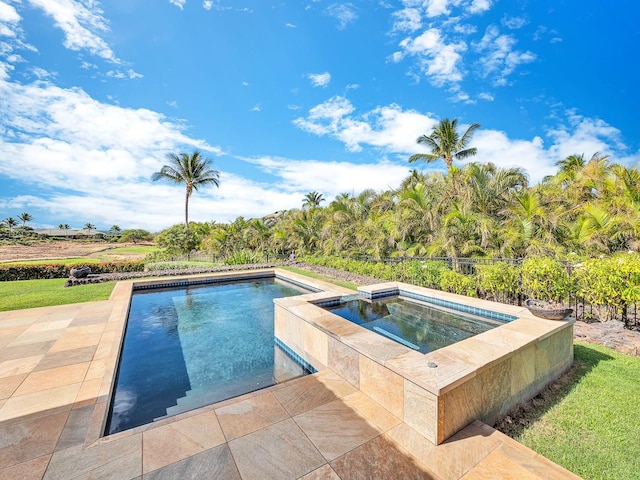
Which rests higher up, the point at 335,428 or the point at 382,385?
the point at 382,385

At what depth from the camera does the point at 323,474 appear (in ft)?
6.59

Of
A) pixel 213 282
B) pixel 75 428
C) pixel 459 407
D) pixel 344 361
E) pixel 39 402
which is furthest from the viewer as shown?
pixel 213 282

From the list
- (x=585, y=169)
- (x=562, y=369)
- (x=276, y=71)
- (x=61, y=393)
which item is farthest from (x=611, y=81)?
(x=61, y=393)

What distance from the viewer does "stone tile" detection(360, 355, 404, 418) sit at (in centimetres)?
264

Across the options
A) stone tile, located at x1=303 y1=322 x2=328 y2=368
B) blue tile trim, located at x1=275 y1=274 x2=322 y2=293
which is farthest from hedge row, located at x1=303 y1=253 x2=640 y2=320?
stone tile, located at x1=303 y1=322 x2=328 y2=368

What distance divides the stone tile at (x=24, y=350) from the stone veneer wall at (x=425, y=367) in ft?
14.0

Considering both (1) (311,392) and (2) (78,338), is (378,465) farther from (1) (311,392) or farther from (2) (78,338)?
(2) (78,338)

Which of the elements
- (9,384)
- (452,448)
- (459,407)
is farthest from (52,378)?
(459,407)

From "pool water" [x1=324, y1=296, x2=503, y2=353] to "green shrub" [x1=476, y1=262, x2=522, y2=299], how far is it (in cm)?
135

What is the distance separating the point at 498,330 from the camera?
368 centimetres

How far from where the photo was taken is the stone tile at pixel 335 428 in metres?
2.28

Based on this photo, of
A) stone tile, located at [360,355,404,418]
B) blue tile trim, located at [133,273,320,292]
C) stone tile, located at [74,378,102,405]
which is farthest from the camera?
blue tile trim, located at [133,273,320,292]

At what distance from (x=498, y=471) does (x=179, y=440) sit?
8.31 ft

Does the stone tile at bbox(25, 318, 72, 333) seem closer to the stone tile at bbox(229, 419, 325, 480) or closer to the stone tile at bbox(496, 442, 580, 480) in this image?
the stone tile at bbox(229, 419, 325, 480)
